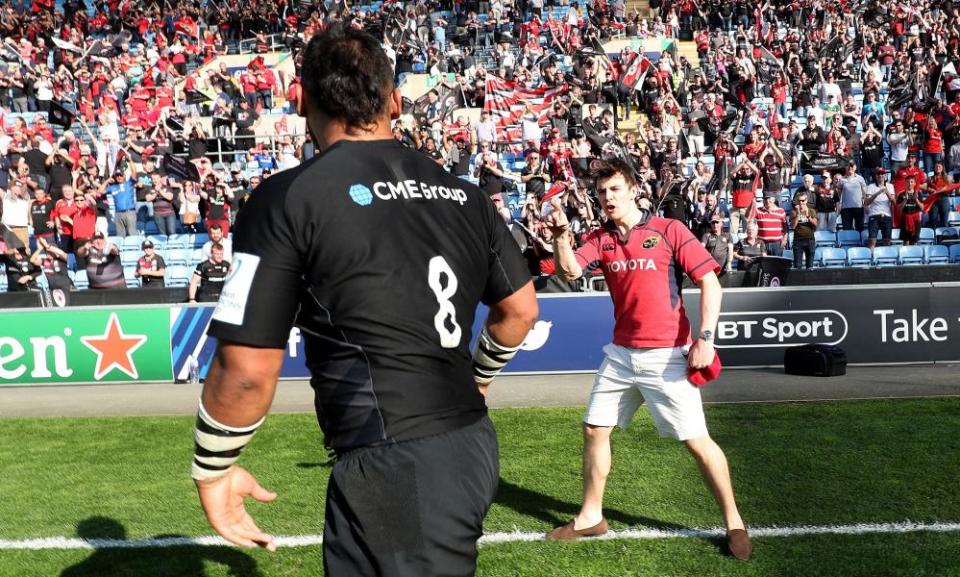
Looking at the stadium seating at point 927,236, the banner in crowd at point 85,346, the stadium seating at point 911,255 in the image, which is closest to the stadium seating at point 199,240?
the banner in crowd at point 85,346

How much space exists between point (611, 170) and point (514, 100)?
1899 centimetres

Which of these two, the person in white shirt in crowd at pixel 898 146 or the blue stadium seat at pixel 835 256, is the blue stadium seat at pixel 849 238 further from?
the person in white shirt in crowd at pixel 898 146

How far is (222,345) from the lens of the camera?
237 centimetres

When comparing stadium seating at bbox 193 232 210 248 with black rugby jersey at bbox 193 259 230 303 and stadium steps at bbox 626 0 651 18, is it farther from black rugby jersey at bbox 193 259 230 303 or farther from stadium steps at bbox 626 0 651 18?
stadium steps at bbox 626 0 651 18

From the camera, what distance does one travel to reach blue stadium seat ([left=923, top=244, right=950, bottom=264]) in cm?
1880

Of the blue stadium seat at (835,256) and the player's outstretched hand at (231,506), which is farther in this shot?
the blue stadium seat at (835,256)

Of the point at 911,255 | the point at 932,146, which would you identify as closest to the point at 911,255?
the point at 911,255

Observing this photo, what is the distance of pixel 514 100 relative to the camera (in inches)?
948

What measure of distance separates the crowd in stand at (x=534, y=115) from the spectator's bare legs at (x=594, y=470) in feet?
32.2

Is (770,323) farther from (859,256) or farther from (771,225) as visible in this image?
(859,256)

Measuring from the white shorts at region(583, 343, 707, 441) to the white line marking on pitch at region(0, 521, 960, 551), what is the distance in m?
0.68

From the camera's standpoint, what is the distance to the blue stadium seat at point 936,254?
18797 millimetres

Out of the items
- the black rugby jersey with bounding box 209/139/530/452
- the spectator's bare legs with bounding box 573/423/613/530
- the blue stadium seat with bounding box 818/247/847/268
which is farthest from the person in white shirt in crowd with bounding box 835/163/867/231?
the black rugby jersey with bounding box 209/139/530/452

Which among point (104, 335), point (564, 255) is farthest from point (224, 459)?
point (104, 335)
